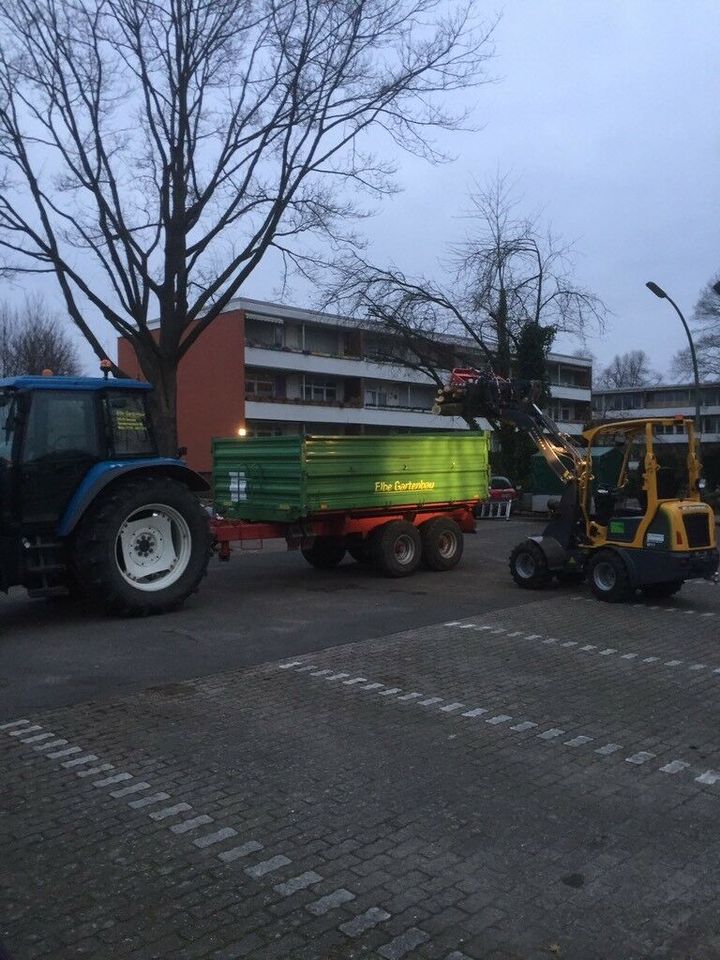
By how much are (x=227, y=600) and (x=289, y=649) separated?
3072mm

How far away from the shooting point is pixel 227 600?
11812mm

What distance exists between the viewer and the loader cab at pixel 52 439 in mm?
9648

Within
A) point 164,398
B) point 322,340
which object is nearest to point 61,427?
point 164,398

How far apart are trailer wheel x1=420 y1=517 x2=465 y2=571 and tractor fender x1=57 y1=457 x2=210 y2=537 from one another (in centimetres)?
474

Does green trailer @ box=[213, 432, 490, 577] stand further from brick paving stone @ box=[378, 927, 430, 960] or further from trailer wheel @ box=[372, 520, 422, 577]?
brick paving stone @ box=[378, 927, 430, 960]

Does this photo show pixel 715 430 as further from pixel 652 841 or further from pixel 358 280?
pixel 652 841

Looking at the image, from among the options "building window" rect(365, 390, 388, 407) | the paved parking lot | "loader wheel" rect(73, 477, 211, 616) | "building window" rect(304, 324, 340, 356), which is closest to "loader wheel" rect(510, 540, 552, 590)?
the paved parking lot

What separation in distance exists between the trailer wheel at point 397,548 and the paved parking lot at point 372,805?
175 inches

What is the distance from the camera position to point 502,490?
29344 mm

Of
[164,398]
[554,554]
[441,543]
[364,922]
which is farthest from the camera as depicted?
[164,398]

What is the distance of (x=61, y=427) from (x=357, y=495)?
4.58 metres

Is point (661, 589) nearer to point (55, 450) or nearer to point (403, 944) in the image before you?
point (55, 450)

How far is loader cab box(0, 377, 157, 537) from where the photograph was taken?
31.7ft

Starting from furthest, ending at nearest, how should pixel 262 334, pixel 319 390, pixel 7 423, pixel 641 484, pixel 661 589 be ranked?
1. pixel 319 390
2. pixel 262 334
3. pixel 661 589
4. pixel 641 484
5. pixel 7 423
